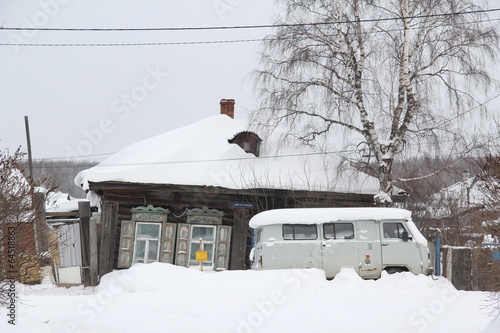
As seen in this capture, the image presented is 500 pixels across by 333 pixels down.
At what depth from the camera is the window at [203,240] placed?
818 inches

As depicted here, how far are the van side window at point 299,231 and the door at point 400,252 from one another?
178 centimetres

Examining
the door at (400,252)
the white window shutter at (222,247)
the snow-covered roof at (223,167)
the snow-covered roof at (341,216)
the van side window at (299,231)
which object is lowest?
the white window shutter at (222,247)

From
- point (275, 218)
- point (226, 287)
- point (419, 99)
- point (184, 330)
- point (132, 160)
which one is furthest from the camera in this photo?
point (132, 160)

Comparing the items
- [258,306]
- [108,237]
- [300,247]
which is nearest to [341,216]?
[300,247]

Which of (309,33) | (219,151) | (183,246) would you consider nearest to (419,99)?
(309,33)

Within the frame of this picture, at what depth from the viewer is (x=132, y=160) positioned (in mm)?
22266

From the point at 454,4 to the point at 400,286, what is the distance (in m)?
10.7

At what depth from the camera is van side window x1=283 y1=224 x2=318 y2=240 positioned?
14914 millimetres

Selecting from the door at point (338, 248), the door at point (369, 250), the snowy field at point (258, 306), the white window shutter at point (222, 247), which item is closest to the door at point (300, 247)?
the door at point (338, 248)

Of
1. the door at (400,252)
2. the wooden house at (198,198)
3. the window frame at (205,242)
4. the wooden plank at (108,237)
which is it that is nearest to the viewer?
the door at (400,252)

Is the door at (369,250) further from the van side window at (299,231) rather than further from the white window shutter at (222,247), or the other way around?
the white window shutter at (222,247)

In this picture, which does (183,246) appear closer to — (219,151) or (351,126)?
(219,151)

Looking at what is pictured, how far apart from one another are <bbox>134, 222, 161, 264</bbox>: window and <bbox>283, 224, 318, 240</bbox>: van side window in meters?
6.95

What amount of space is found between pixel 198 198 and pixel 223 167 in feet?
4.90
